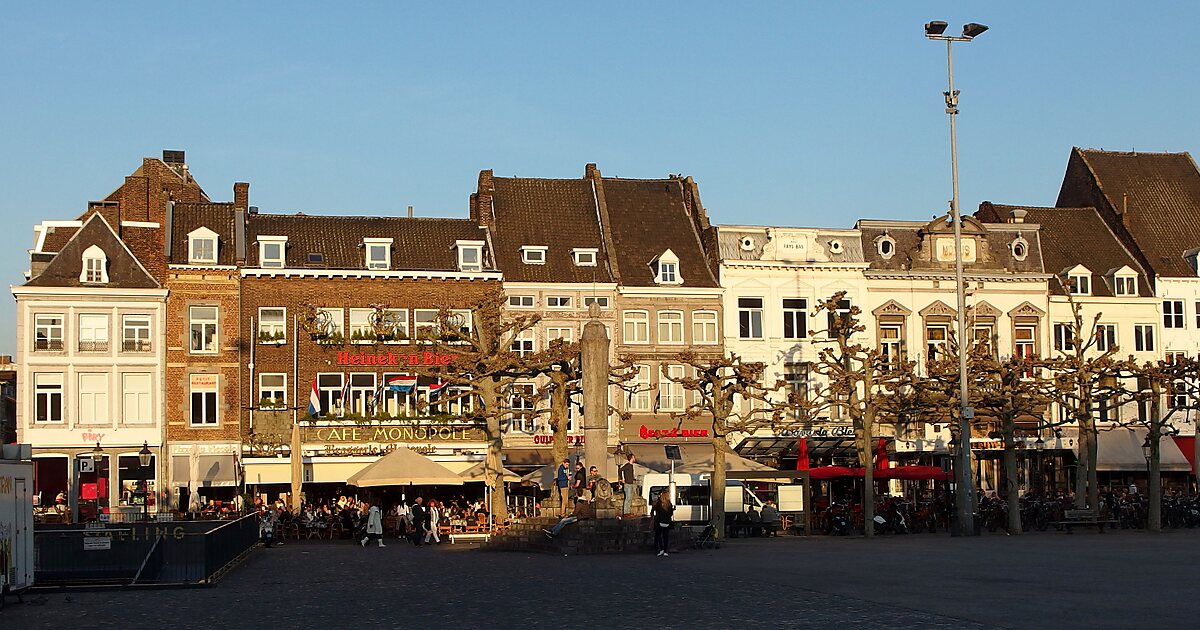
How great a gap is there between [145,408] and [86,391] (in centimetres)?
222

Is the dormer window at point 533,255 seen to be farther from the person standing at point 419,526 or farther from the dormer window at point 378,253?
the person standing at point 419,526

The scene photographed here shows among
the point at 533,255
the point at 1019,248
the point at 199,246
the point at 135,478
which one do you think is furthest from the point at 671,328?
the point at 135,478

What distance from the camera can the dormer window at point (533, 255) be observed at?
61.4 meters

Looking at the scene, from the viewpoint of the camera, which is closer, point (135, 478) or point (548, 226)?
point (135, 478)

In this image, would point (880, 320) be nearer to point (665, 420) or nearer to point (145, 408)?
point (665, 420)

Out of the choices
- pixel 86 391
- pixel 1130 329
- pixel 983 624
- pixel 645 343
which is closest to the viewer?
pixel 983 624

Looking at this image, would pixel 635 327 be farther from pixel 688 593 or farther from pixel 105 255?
pixel 688 593

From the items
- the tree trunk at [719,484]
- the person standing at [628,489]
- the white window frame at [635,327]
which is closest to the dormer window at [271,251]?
the white window frame at [635,327]

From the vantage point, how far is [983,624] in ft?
57.3

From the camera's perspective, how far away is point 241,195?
61188mm

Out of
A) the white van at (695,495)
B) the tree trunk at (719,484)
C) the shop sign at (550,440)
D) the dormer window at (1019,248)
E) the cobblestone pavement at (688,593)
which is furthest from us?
the dormer window at (1019,248)

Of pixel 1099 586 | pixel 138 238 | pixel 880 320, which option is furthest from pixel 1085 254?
pixel 1099 586

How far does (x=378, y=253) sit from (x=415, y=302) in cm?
251

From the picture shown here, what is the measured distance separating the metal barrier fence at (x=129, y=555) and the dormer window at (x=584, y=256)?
33556 millimetres
